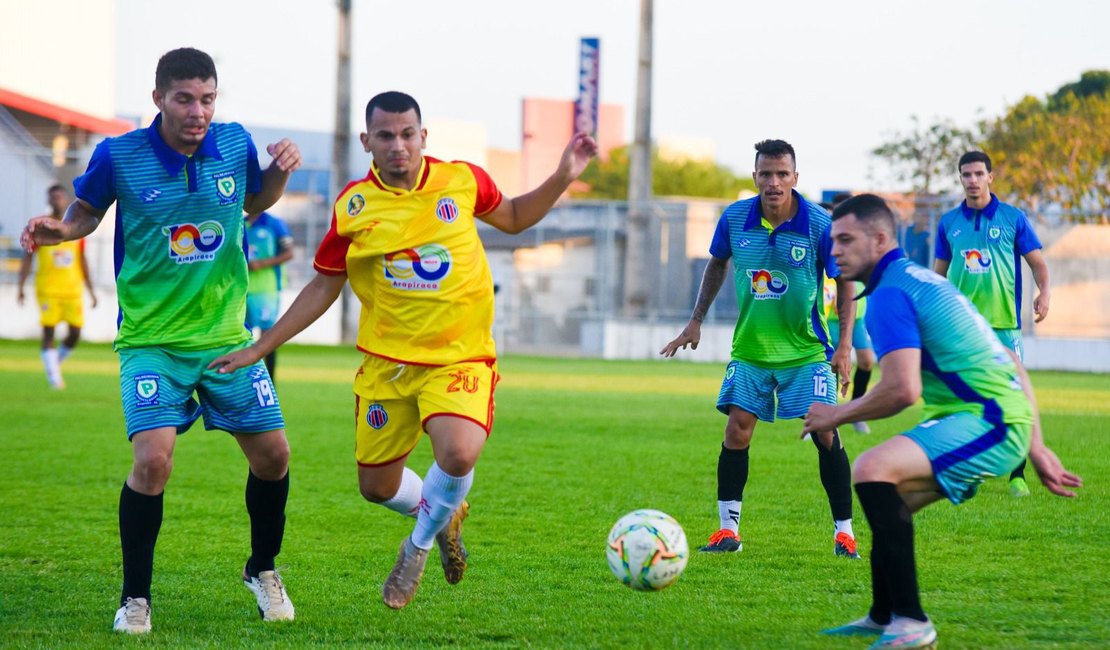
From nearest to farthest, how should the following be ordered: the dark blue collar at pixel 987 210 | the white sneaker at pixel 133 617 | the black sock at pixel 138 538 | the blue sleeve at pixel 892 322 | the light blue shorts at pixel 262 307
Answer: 1. the blue sleeve at pixel 892 322
2. the white sneaker at pixel 133 617
3. the black sock at pixel 138 538
4. the dark blue collar at pixel 987 210
5. the light blue shorts at pixel 262 307

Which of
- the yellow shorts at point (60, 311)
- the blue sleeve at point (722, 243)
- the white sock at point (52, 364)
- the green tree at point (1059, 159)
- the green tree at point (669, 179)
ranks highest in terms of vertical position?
the green tree at point (669, 179)

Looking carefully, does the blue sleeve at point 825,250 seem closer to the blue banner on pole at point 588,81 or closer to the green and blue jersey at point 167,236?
the green and blue jersey at point 167,236

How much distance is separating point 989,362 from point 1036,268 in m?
5.65

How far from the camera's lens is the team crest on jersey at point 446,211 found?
18.6 ft

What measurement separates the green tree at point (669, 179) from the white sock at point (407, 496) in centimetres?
6704

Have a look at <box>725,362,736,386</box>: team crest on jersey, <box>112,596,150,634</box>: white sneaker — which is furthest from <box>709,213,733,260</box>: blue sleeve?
<box>112,596,150,634</box>: white sneaker

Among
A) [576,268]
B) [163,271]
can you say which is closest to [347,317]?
[576,268]

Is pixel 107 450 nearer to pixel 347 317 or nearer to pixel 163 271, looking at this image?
pixel 163 271

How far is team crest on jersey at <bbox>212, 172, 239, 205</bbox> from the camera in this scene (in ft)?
18.9

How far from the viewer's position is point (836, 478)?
7285mm

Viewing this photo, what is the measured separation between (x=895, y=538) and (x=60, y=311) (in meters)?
15.2

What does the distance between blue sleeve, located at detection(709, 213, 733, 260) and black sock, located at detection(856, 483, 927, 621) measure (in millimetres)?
2921

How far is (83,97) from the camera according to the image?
148 feet

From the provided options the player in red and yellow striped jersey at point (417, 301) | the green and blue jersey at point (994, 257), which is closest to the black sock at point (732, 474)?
the player in red and yellow striped jersey at point (417, 301)
